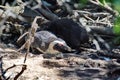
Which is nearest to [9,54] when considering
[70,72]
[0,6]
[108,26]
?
[70,72]

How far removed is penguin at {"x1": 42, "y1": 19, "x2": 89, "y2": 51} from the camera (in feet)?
22.4

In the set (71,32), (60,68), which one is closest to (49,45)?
(71,32)

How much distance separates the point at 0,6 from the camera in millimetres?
7312

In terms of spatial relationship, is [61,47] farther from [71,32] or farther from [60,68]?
[60,68]

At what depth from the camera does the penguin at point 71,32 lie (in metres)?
6.84

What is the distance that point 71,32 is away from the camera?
22.8 feet

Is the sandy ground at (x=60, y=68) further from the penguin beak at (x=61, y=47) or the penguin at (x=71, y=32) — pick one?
the penguin at (x=71, y=32)

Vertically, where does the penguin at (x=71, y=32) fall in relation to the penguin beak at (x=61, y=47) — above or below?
above

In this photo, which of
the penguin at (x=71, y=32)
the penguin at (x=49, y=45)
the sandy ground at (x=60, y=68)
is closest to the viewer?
the sandy ground at (x=60, y=68)

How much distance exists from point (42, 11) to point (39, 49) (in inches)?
69.9

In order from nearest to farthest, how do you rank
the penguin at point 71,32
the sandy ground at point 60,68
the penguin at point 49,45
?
the sandy ground at point 60,68 < the penguin at point 49,45 < the penguin at point 71,32

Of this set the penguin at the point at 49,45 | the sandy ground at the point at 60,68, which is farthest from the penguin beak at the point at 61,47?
the sandy ground at the point at 60,68

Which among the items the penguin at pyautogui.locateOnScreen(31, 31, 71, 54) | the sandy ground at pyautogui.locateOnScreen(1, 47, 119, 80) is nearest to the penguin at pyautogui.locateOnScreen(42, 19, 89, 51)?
the penguin at pyautogui.locateOnScreen(31, 31, 71, 54)

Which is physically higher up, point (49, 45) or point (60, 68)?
point (49, 45)
